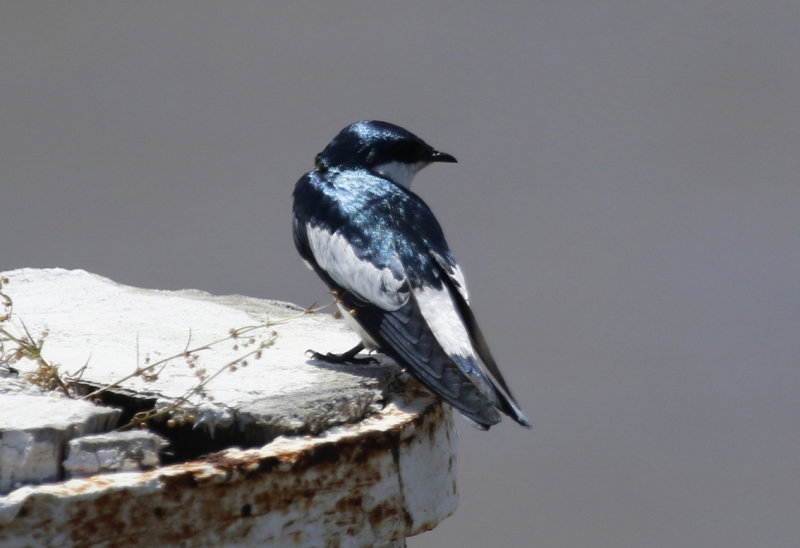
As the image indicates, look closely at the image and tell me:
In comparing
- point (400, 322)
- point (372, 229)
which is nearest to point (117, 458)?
point (400, 322)

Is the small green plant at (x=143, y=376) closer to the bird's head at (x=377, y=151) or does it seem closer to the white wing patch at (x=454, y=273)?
the white wing patch at (x=454, y=273)

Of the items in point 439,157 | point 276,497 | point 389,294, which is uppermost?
point 439,157

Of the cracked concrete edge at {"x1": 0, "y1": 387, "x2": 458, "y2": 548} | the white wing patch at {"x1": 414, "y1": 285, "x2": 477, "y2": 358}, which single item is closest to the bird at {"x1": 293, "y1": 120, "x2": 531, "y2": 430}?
the white wing patch at {"x1": 414, "y1": 285, "x2": 477, "y2": 358}

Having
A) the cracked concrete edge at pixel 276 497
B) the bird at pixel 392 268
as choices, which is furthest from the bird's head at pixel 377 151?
the cracked concrete edge at pixel 276 497

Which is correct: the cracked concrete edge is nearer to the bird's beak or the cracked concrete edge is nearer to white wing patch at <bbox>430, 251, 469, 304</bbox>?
white wing patch at <bbox>430, 251, 469, 304</bbox>

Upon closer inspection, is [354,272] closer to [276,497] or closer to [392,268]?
[392,268]

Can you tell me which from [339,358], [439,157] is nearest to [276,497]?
[339,358]
